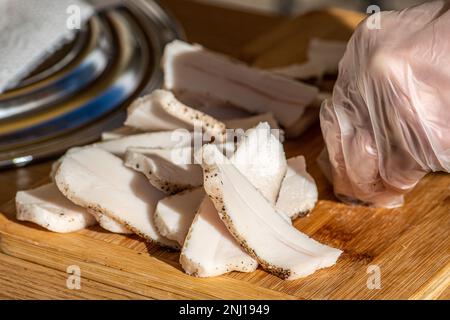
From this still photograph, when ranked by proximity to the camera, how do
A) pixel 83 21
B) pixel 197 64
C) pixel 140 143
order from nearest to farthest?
pixel 140 143
pixel 197 64
pixel 83 21

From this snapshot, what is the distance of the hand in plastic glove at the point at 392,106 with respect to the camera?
1449 millimetres

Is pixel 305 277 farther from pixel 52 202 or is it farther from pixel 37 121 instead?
pixel 37 121

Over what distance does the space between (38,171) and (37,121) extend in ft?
0.52

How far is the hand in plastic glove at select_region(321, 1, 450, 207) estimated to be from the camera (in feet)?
4.75

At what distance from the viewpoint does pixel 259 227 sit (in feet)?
4.71

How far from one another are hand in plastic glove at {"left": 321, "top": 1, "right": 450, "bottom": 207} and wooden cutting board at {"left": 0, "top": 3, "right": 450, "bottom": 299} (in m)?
0.07

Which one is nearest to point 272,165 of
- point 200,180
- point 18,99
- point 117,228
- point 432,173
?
point 200,180

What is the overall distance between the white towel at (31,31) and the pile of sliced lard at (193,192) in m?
0.32

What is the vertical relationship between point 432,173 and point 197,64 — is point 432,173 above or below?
below

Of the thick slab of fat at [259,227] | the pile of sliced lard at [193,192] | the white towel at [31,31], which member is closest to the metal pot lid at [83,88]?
the white towel at [31,31]

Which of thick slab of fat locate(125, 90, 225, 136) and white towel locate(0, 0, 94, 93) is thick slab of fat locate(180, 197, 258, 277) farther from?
white towel locate(0, 0, 94, 93)

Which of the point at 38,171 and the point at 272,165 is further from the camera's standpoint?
the point at 38,171

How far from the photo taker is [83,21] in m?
2.18

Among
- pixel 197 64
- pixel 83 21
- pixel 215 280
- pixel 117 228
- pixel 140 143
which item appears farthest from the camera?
pixel 83 21
